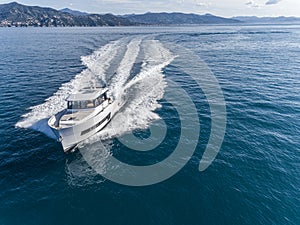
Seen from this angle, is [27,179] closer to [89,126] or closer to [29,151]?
[29,151]

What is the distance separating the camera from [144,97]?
40156 millimetres

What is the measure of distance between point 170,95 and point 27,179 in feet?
90.7

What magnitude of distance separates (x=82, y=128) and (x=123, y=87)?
62.1 ft

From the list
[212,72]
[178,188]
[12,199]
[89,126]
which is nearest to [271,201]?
[178,188]

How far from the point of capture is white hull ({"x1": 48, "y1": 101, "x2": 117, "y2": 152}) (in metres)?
25.5

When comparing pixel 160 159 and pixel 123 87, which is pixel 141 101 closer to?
pixel 123 87

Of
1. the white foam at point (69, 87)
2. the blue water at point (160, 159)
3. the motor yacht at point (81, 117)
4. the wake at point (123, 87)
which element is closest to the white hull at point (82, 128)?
the motor yacht at point (81, 117)

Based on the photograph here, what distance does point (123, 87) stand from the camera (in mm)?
44500

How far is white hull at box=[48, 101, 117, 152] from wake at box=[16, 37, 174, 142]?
1.16 meters

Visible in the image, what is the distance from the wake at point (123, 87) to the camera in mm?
32062

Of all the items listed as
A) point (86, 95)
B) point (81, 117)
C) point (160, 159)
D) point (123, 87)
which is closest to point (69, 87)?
point (123, 87)

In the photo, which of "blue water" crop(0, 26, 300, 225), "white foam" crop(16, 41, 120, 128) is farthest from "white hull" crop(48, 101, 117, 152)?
"white foam" crop(16, 41, 120, 128)

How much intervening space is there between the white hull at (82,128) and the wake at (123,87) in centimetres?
116

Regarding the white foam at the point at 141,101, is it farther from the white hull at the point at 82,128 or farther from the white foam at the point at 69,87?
the white foam at the point at 69,87
